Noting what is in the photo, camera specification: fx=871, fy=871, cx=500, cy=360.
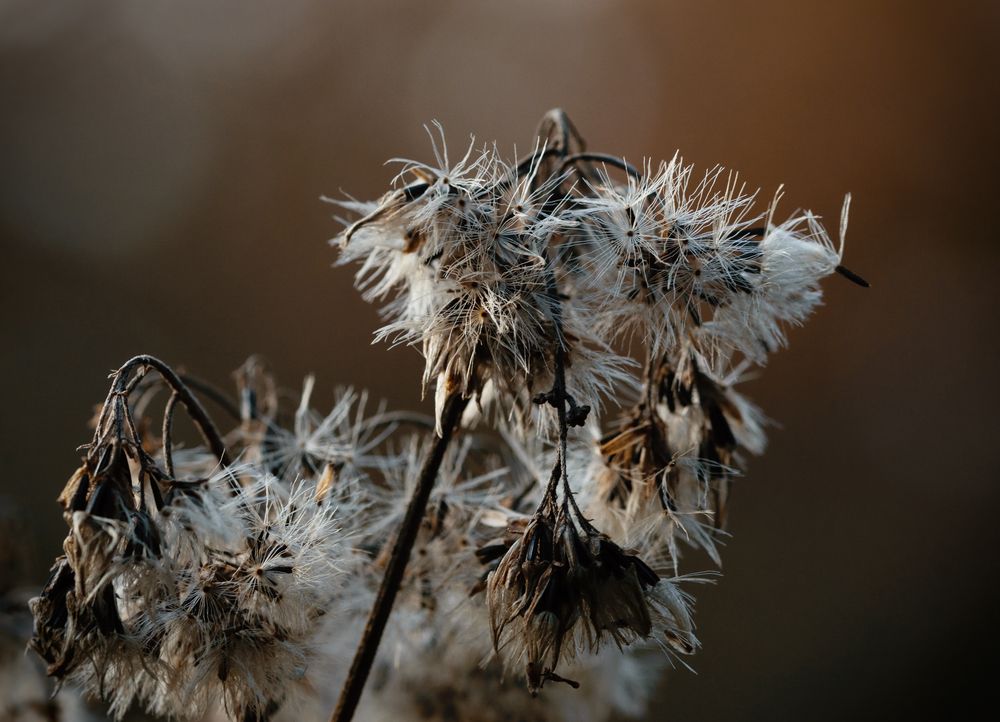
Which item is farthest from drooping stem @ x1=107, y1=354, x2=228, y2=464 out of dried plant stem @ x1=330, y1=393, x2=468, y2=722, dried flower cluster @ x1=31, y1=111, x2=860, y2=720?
dried plant stem @ x1=330, y1=393, x2=468, y2=722

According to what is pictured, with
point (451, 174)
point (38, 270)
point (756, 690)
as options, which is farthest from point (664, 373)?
point (38, 270)

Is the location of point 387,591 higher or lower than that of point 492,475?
lower

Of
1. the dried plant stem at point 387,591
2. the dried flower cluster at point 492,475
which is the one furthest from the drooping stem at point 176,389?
the dried plant stem at point 387,591

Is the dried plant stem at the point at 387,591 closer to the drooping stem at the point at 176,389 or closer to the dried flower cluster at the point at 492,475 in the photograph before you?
the dried flower cluster at the point at 492,475

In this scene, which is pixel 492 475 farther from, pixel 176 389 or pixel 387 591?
pixel 176 389

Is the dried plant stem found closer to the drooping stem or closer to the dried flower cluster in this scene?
the dried flower cluster

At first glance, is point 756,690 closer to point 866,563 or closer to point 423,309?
point 866,563

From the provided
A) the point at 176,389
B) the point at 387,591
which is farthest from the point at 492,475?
the point at 176,389
